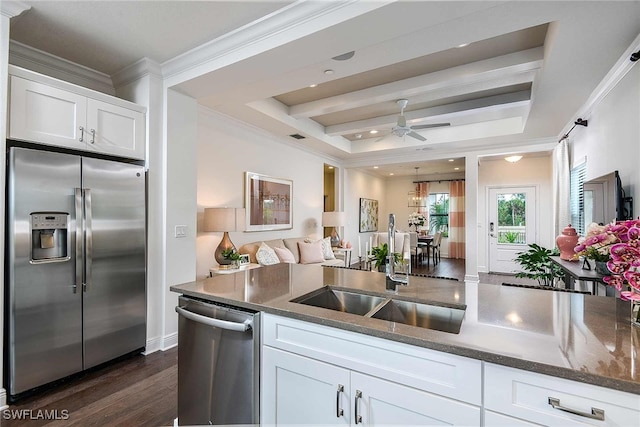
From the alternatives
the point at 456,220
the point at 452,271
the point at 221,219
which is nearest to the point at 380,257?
the point at 221,219

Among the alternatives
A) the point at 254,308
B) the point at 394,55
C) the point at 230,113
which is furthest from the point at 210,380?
the point at 230,113

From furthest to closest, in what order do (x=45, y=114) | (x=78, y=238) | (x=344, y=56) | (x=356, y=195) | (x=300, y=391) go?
(x=356, y=195) < (x=344, y=56) < (x=78, y=238) < (x=45, y=114) < (x=300, y=391)

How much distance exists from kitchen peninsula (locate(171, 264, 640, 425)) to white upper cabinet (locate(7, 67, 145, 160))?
176 centimetres

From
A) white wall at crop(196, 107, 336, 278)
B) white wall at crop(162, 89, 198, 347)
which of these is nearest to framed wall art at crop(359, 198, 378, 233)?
white wall at crop(196, 107, 336, 278)

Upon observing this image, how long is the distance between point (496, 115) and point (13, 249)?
559 cm

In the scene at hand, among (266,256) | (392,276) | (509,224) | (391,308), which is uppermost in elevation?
(509,224)

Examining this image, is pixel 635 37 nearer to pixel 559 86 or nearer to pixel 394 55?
pixel 559 86

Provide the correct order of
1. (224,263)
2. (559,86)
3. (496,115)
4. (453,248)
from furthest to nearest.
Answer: (453,248) → (496,115) → (224,263) → (559,86)

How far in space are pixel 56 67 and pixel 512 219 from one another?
26.3ft

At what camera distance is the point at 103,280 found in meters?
2.58

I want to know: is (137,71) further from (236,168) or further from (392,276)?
(392,276)

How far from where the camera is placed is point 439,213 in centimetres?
963

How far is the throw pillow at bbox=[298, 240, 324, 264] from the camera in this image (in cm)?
533

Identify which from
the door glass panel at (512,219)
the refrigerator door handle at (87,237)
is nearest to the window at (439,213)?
the door glass panel at (512,219)
